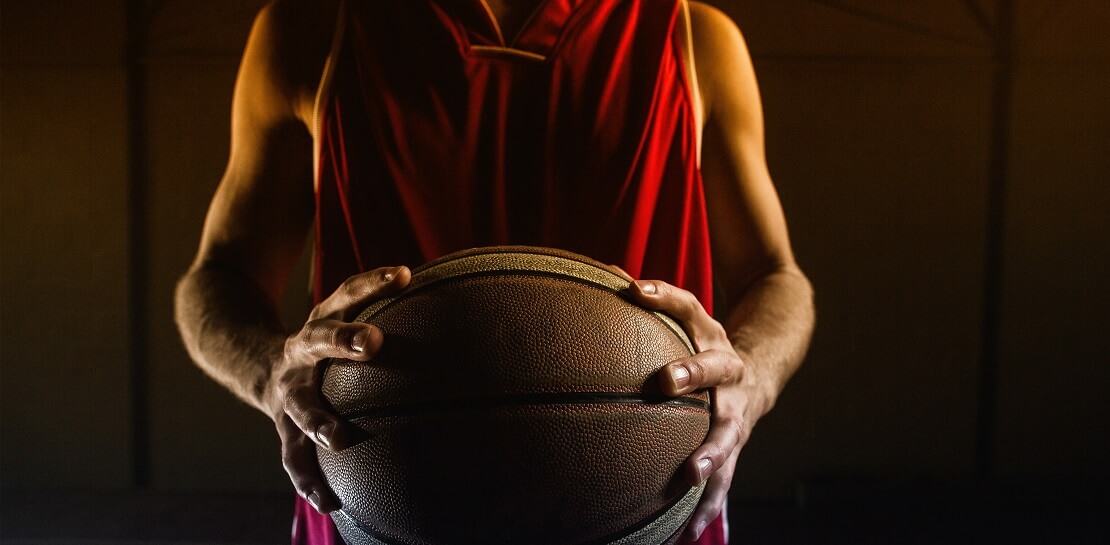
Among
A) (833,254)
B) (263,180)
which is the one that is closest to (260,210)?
(263,180)

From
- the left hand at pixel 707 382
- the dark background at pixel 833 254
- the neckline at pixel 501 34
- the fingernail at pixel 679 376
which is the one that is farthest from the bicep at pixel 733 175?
the dark background at pixel 833 254

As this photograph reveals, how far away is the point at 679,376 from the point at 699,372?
0.02 metres

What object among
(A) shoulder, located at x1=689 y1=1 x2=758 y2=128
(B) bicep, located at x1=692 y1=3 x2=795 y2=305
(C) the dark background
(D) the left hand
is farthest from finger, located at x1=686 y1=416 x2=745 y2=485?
(C) the dark background

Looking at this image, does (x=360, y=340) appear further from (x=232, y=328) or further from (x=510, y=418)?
(x=232, y=328)

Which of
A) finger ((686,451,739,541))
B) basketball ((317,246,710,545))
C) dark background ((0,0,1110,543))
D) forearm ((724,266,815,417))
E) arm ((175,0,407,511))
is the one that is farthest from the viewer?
dark background ((0,0,1110,543))

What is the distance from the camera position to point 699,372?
1.72 ft

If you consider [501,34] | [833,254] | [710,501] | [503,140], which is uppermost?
[501,34]

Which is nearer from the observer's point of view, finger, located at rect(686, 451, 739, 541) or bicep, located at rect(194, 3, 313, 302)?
finger, located at rect(686, 451, 739, 541)

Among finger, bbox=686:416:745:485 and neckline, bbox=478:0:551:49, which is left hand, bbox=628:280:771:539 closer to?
finger, bbox=686:416:745:485

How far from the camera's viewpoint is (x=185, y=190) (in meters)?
2.54

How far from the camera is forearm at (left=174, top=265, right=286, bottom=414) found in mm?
812

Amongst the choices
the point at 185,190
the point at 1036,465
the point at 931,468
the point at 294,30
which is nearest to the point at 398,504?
the point at 294,30

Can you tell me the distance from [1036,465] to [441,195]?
2.63 metres

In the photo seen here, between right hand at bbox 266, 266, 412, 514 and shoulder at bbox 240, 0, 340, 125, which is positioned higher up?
shoulder at bbox 240, 0, 340, 125
